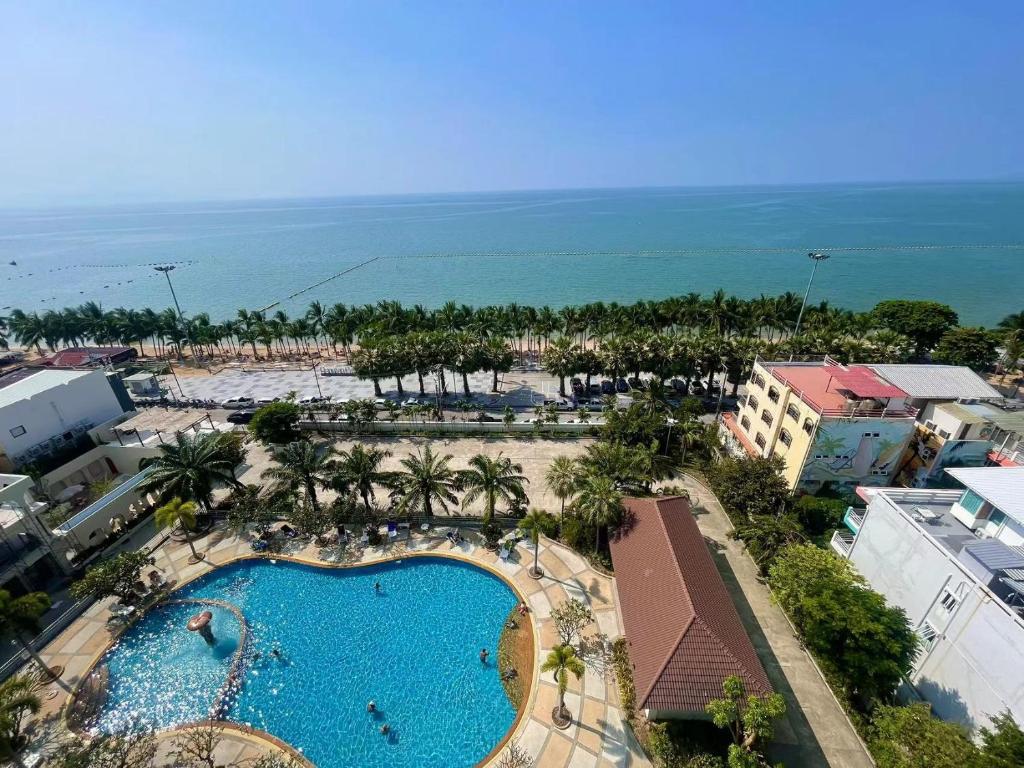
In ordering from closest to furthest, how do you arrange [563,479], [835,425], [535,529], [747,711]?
1. [747,711]
2. [535,529]
3. [563,479]
4. [835,425]

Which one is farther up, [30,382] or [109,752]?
[30,382]

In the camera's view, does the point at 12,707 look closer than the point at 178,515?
Yes

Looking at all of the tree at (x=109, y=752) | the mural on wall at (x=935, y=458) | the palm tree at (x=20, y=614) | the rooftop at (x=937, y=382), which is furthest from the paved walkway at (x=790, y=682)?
the palm tree at (x=20, y=614)

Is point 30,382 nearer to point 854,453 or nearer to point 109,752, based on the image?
point 109,752

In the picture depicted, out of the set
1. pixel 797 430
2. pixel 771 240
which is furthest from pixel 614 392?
pixel 771 240

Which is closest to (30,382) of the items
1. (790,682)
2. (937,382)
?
(790,682)
